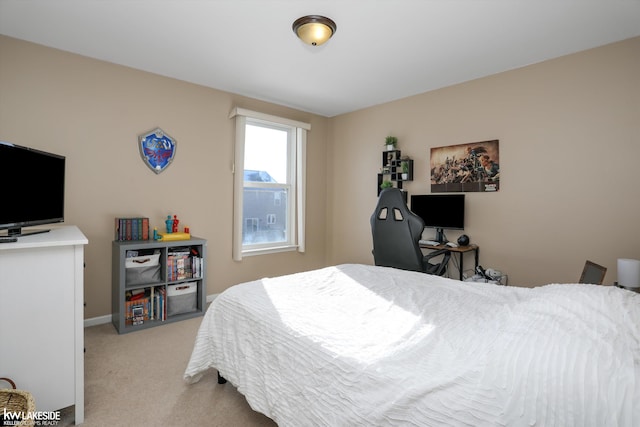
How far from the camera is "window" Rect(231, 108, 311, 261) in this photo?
157 inches

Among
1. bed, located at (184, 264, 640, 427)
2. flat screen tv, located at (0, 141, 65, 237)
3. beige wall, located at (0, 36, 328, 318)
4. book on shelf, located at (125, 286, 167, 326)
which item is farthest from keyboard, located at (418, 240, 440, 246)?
flat screen tv, located at (0, 141, 65, 237)

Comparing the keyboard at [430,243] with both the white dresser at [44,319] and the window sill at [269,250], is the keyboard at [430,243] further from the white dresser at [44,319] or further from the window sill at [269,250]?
the white dresser at [44,319]

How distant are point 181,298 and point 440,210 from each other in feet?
9.64

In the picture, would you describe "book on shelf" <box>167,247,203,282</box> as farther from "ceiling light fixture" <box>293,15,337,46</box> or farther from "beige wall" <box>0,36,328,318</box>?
"ceiling light fixture" <box>293,15,337,46</box>

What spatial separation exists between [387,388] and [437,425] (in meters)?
0.17

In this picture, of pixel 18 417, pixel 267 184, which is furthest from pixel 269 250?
pixel 18 417

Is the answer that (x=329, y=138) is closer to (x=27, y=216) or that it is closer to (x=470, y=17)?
(x=470, y=17)

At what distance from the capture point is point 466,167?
3592mm

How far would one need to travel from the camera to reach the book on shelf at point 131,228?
3125mm

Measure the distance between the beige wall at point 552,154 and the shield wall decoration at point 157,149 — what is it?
2849 mm

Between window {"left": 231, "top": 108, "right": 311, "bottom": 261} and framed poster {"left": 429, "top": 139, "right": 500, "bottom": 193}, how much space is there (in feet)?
5.94

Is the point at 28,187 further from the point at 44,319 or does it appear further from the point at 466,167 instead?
the point at 466,167

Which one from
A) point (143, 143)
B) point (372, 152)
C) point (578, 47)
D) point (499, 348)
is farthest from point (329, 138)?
point (499, 348)

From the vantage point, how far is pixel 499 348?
1.07 metres
